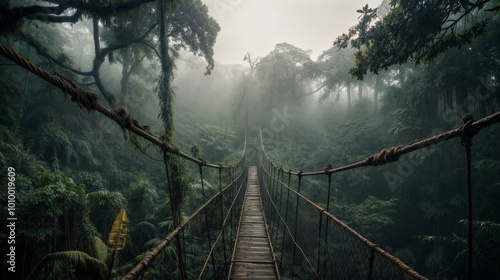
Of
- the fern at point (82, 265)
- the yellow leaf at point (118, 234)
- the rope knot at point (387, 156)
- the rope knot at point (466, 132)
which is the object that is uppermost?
the rope knot at point (466, 132)

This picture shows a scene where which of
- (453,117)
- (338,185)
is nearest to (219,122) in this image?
(338,185)

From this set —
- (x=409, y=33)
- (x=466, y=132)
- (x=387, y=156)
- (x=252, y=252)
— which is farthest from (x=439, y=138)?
(x=252, y=252)

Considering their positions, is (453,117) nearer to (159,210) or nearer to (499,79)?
(499,79)

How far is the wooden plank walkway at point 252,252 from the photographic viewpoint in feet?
10.5

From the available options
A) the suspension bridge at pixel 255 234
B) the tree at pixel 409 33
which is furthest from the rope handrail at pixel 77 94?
the tree at pixel 409 33

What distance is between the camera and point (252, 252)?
12.5 feet

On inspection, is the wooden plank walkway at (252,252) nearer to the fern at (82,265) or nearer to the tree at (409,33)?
the fern at (82,265)

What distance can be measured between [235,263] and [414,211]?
8.36 meters

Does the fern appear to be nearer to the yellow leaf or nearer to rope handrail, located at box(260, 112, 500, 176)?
the yellow leaf

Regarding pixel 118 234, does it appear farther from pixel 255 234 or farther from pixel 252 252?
pixel 255 234

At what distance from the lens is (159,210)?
699cm

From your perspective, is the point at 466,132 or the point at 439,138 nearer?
the point at 466,132

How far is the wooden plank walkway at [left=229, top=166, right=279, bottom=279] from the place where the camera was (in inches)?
126

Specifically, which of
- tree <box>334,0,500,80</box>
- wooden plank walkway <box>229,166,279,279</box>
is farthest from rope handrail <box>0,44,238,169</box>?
tree <box>334,0,500,80</box>
